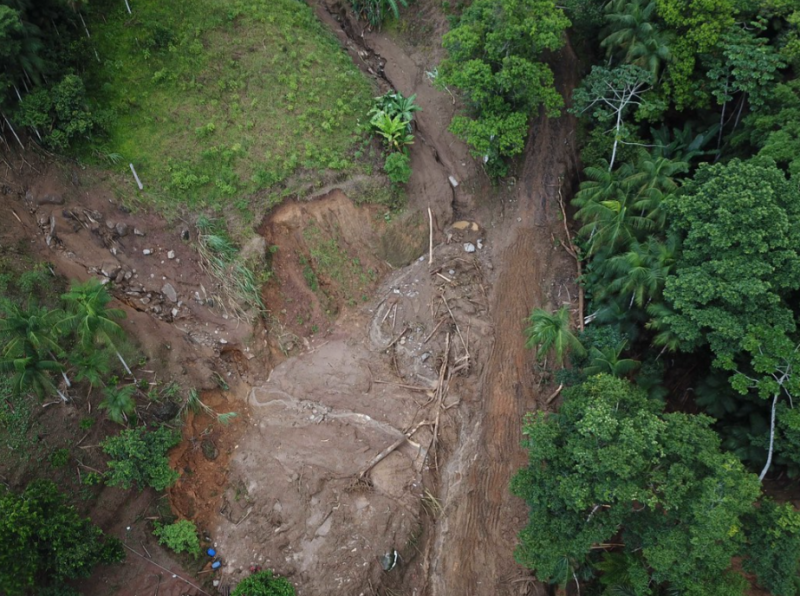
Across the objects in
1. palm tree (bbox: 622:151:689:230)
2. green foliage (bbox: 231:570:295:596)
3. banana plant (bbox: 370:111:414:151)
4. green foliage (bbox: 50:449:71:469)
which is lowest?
green foliage (bbox: 231:570:295:596)

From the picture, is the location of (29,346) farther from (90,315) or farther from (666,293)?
(666,293)

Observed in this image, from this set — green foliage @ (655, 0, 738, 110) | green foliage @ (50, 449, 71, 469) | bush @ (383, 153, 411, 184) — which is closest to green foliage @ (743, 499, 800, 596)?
green foliage @ (655, 0, 738, 110)

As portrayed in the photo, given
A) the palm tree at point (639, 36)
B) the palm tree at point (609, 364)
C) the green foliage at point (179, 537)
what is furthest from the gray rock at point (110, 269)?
the palm tree at point (639, 36)

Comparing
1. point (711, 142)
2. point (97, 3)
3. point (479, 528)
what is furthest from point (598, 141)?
point (97, 3)

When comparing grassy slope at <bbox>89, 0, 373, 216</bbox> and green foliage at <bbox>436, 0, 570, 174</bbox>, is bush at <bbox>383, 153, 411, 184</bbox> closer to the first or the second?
grassy slope at <bbox>89, 0, 373, 216</bbox>

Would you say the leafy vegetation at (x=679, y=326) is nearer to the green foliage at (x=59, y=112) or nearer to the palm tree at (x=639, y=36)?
the palm tree at (x=639, y=36)

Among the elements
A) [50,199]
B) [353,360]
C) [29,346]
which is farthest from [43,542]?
[50,199]
